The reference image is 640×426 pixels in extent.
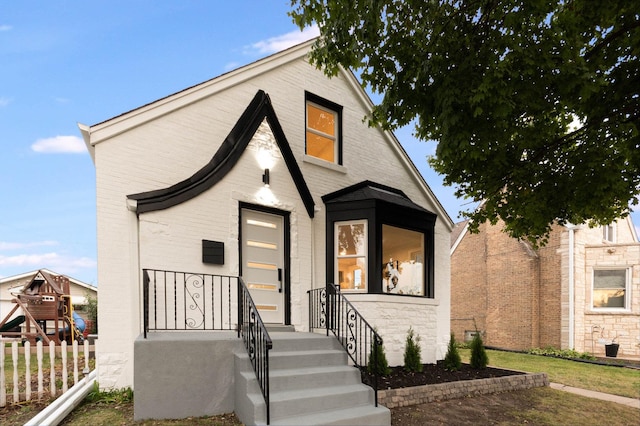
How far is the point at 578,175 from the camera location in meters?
6.71

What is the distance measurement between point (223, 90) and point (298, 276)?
13.5 ft

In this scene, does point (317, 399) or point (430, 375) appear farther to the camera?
point (430, 375)

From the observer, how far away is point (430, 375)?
23.8 ft

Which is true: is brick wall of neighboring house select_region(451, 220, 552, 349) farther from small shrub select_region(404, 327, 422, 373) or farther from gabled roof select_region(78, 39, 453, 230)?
small shrub select_region(404, 327, 422, 373)

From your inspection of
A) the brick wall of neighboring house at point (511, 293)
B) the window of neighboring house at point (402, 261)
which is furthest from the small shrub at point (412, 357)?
the brick wall of neighboring house at point (511, 293)

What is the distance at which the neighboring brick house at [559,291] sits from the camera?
15.0 meters

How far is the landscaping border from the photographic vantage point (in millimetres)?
5895

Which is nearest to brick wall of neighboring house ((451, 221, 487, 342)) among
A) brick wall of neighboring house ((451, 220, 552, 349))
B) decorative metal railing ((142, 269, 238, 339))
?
brick wall of neighboring house ((451, 220, 552, 349))

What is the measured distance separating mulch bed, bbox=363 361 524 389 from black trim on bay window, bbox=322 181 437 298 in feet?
5.41

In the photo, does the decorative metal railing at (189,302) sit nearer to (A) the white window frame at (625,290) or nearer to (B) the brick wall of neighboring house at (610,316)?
(B) the brick wall of neighboring house at (610,316)

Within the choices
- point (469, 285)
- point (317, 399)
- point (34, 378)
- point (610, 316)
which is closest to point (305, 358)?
point (317, 399)

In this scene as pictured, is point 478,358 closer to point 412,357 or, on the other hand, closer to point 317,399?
point 412,357

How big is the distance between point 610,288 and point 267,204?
1579 centimetres

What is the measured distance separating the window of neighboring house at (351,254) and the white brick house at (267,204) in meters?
0.02
